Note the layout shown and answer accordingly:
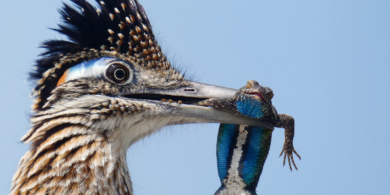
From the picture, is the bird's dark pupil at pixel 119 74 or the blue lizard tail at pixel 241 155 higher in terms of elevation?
the bird's dark pupil at pixel 119 74

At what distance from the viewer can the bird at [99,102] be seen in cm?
448

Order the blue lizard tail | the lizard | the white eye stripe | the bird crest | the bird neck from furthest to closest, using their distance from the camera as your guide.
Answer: the bird crest
the white eye stripe
the blue lizard tail
the lizard
the bird neck

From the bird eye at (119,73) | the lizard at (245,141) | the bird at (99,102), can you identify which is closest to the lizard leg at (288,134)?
the lizard at (245,141)

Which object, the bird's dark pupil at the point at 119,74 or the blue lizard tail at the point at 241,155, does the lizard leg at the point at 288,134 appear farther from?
the bird's dark pupil at the point at 119,74

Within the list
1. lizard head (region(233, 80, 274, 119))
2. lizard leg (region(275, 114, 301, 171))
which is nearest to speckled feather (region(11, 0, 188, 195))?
lizard head (region(233, 80, 274, 119))

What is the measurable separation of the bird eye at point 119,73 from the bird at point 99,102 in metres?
0.01

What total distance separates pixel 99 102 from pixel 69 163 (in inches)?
25.6

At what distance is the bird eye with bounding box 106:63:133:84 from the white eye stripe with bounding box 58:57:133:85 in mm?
31

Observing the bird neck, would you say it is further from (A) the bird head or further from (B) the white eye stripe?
(B) the white eye stripe

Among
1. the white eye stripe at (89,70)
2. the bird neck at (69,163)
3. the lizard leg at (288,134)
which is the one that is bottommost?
the bird neck at (69,163)

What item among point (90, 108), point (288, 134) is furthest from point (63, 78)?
point (288, 134)

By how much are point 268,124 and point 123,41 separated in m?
1.77

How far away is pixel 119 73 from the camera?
191 inches

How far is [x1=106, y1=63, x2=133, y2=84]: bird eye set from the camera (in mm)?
4812
